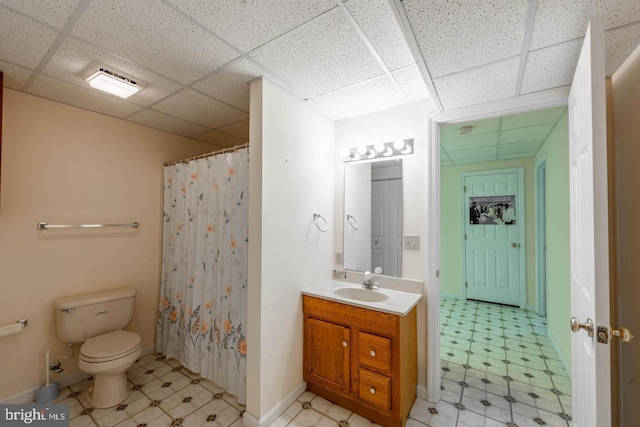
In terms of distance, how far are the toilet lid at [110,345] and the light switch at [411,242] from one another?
2306mm

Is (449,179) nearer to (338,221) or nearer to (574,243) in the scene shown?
(338,221)

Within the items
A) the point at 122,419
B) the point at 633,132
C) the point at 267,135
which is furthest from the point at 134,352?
the point at 633,132

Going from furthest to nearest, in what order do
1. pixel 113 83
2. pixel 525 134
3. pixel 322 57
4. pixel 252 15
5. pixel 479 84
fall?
pixel 525 134
pixel 113 83
pixel 479 84
pixel 322 57
pixel 252 15

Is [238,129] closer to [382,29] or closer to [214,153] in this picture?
[214,153]

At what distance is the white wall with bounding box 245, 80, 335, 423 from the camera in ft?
5.87

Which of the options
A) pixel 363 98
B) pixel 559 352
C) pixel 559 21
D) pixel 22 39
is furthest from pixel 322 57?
pixel 559 352

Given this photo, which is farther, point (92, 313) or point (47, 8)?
point (92, 313)

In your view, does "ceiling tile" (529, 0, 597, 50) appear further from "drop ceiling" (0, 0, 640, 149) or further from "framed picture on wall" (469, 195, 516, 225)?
"framed picture on wall" (469, 195, 516, 225)

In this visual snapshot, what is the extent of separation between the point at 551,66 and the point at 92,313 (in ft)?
12.0

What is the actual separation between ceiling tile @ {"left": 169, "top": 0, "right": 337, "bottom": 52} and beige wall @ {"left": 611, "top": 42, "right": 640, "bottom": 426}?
1643mm

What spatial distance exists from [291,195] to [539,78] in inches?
69.6

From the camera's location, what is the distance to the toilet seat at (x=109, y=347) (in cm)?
190

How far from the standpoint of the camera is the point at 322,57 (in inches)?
61.5

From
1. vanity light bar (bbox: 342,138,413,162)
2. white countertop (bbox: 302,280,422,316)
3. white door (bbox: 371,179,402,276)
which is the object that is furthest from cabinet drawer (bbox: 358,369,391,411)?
vanity light bar (bbox: 342,138,413,162)
